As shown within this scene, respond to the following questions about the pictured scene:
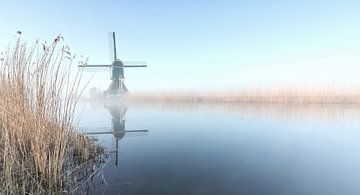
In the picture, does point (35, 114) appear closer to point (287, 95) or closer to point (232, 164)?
point (232, 164)

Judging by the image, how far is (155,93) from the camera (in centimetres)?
2373

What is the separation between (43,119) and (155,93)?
70.6 feet

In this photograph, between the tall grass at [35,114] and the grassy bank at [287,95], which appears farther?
the grassy bank at [287,95]

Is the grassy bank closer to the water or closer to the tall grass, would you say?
the water

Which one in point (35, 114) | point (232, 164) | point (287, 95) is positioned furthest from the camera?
point (287, 95)

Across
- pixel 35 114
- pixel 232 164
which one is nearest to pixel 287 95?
pixel 232 164

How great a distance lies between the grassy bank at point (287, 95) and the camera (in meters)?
14.9

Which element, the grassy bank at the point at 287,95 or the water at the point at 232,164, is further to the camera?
the grassy bank at the point at 287,95

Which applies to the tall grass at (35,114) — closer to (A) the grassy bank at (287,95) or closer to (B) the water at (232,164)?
(B) the water at (232,164)

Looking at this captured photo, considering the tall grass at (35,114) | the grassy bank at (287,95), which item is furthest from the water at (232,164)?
the grassy bank at (287,95)

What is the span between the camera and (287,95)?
53.8 feet

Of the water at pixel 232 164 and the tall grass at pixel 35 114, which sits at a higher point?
the tall grass at pixel 35 114

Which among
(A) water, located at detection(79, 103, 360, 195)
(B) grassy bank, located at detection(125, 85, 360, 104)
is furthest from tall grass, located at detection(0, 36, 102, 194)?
(B) grassy bank, located at detection(125, 85, 360, 104)

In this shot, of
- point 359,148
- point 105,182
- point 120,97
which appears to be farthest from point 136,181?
point 120,97
